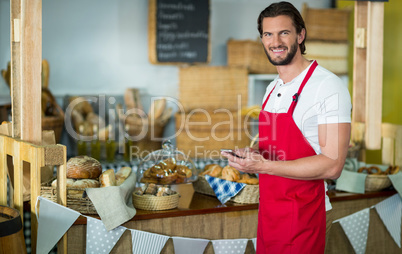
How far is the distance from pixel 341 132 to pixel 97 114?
3750 millimetres

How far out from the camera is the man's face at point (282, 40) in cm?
222

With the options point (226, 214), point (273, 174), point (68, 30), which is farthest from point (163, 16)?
point (273, 174)

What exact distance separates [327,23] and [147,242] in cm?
370

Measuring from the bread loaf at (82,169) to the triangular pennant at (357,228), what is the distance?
4.87 feet

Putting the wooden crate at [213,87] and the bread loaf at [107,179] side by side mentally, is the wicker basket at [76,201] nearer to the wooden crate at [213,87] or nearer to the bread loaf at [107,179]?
the bread loaf at [107,179]

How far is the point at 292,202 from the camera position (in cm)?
222

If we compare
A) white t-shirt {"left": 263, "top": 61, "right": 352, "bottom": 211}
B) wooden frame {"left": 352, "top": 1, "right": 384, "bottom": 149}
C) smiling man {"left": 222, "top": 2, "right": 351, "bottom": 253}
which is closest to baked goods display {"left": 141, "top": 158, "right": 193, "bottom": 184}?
smiling man {"left": 222, "top": 2, "right": 351, "bottom": 253}

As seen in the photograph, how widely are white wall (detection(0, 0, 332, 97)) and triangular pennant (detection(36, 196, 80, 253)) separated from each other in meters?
3.10

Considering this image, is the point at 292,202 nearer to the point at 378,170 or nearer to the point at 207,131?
the point at 378,170

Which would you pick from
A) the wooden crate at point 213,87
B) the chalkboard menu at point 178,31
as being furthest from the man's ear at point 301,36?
the chalkboard menu at point 178,31

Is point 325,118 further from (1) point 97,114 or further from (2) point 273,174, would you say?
(1) point 97,114

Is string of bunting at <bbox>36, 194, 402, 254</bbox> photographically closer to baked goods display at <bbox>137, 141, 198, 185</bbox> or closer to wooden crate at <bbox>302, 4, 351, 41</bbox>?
baked goods display at <bbox>137, 141, 198, 185</bbox>

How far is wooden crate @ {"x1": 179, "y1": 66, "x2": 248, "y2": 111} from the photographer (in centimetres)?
527

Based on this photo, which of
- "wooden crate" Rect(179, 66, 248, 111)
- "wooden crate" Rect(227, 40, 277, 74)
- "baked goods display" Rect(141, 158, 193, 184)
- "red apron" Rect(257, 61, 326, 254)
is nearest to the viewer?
"red apron" Rect(257, 61, 326, 254)
